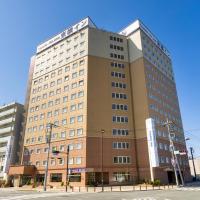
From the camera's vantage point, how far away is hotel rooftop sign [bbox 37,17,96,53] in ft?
230

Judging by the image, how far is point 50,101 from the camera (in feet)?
217

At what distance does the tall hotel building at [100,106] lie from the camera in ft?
172

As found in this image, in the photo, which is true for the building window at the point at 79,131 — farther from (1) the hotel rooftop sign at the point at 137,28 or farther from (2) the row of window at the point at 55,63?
(1) the hotel rooftop sign at the point at 137,28

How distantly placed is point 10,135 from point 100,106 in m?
38.0

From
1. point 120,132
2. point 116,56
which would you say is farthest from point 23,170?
point 116,56

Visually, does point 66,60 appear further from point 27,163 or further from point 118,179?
point 118,179

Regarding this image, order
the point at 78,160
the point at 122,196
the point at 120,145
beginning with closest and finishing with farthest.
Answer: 1. the point at 122,196
2. the point at 78,160
3. the point at 120,145

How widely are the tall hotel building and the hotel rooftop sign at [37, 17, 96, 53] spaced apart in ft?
1.50

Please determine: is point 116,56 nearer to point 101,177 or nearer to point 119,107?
point 119,107

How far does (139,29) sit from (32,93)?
41929mm

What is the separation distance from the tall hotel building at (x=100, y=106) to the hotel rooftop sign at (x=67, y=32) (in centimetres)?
46

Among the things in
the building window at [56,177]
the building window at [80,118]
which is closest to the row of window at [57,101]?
the building window at [80,118]

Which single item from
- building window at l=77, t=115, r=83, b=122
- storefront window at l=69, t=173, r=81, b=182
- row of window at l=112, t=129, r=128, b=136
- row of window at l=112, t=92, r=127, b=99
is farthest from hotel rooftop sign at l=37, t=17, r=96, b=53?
storefront window at l=69, t=173, r=81, b=182

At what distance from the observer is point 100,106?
57.2 m
